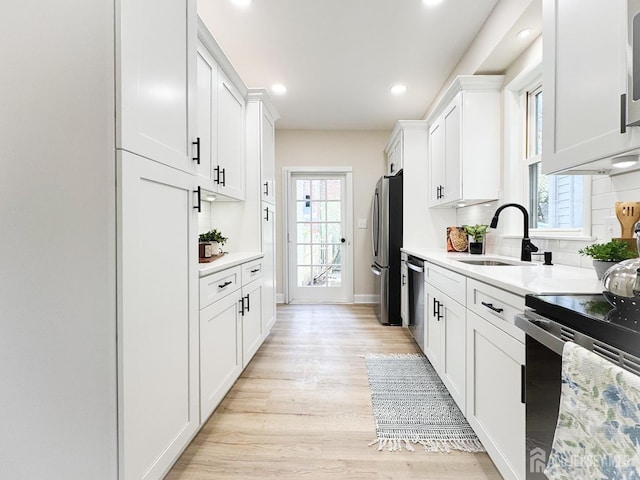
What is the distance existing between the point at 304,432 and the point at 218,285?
0.93m

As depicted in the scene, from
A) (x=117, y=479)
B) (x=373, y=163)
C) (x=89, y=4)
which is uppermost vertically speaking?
(x=373, y=163)

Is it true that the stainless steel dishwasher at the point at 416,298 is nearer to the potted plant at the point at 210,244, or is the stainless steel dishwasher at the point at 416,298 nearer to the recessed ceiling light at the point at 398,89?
the potted plant at the point at 210,244

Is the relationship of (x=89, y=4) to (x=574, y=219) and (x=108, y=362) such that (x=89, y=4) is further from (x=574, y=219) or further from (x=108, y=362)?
(x=574, y=219)

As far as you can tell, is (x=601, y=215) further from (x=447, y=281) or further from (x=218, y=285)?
(x=218, y=285)

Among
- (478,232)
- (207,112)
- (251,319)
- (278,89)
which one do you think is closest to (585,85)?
(478,232)

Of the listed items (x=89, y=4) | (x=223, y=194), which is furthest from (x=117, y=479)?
(x=223, y=194)

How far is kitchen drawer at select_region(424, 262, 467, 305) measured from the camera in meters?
1.74

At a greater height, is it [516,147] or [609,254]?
[516,147]

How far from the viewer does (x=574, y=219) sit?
189 centimetres

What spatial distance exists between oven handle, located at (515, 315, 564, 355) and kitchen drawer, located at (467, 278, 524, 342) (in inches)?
6.5

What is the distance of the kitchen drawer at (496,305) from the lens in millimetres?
1167

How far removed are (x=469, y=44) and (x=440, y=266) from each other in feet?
6.32

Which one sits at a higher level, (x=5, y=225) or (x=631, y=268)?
(x=5, y=225)

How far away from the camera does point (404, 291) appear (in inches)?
135
